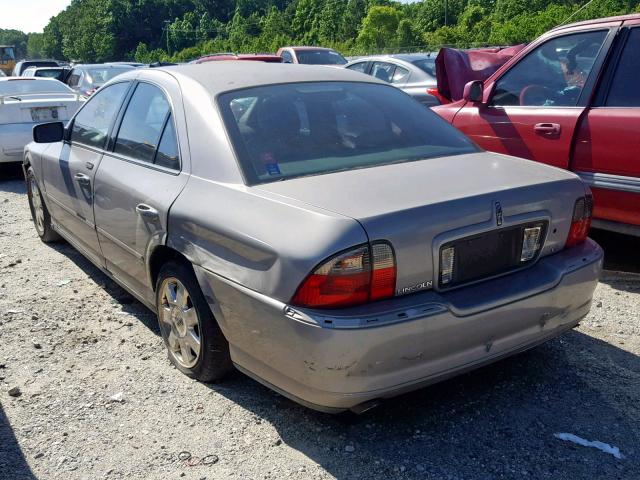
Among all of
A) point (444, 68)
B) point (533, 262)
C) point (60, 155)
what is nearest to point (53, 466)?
point (533, 262)

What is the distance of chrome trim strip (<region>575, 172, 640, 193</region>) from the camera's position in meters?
4.66

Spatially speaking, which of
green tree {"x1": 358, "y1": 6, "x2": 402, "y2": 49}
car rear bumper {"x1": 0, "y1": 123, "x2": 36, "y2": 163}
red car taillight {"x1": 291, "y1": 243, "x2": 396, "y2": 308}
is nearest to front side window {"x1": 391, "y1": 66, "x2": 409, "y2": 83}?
car rear bumper {"x1": 0, "y1": 123, "x2": 36, "y2": 163}

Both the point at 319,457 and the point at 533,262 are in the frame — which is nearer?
the point at 319,457

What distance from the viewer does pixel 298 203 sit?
2.89 m

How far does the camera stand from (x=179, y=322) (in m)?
3.66

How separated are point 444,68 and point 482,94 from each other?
1248 millimetres

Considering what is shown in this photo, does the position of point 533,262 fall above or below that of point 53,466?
above

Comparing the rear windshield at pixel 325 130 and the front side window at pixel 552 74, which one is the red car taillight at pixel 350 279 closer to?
the rear windshield at pixel 325 130

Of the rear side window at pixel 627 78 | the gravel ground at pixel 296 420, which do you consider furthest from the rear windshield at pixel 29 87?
the rear side window at pixel 627 78

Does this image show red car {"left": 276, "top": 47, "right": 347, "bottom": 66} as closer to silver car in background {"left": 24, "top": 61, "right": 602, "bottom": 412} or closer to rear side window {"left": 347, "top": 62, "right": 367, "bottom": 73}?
rear side window {"left": 347, "top": 62, "right": 367, "bottom": 73}

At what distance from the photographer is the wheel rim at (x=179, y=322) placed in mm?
3527

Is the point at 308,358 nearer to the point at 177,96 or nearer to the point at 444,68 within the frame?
→ the point at 177,96

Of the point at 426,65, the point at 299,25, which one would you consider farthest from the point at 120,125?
the point at 299,25

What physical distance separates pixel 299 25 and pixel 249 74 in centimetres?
7179
